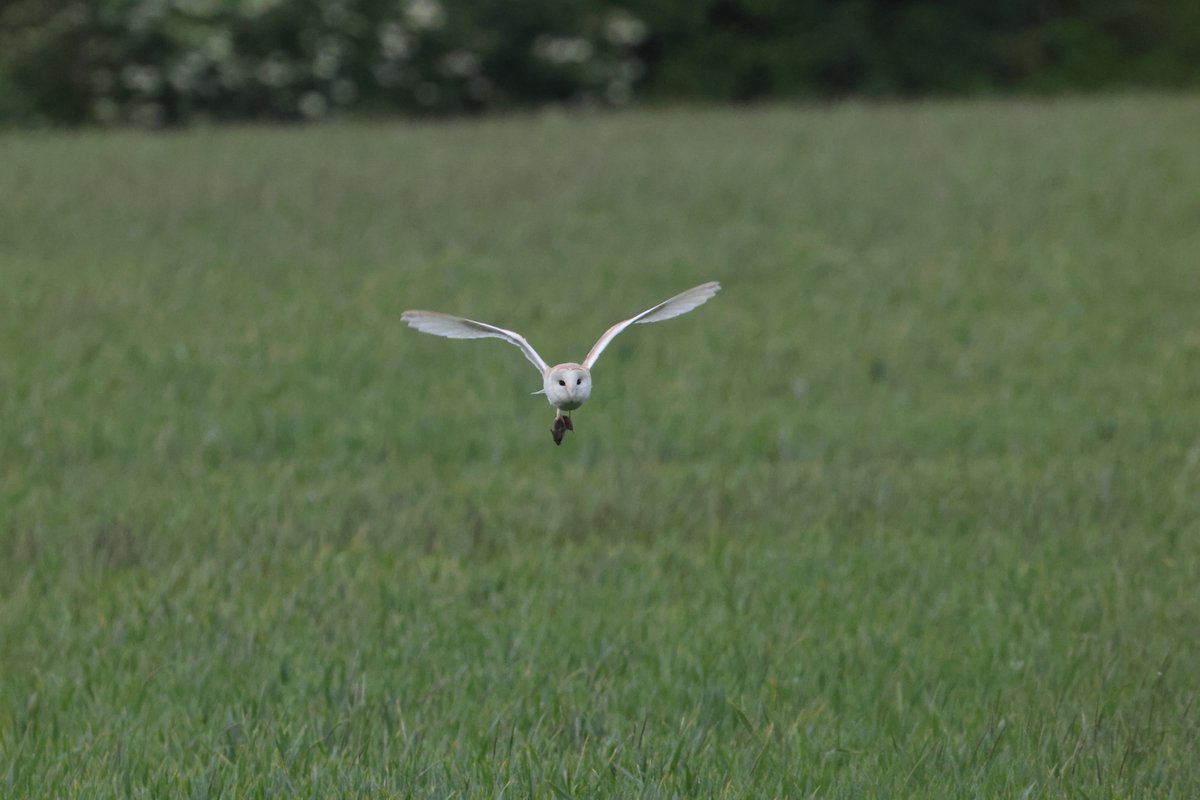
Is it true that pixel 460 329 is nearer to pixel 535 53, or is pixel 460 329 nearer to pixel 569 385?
pixel 569 385

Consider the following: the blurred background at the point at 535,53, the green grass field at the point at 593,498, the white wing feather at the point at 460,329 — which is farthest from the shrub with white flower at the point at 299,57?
the white wing feather at the point at 460,329

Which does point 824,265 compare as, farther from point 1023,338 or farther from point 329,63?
point 329,63

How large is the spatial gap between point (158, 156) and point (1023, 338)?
1017 centimetres

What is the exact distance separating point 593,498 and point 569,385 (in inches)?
193

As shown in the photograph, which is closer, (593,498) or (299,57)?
(593,498)

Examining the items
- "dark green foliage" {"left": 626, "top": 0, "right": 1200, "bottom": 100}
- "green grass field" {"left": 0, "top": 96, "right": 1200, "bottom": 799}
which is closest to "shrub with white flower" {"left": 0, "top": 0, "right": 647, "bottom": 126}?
"dark green foliage" {"left": 626, "top": 0, "right": 1200, "bottom": 100}

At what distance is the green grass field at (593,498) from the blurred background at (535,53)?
41.5 feet

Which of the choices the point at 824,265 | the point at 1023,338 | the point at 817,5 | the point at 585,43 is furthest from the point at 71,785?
the point at 817,5

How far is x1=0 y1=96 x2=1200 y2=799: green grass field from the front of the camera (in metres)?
3.94

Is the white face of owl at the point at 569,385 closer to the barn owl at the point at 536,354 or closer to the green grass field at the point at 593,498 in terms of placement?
the barn owl at the point at 536,354

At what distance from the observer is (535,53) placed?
1115 inches

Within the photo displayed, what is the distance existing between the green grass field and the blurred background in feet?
41.5

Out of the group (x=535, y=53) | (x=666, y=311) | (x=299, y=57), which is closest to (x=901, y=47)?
(x=535, y=53)

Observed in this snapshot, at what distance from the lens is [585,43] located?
28.4m
